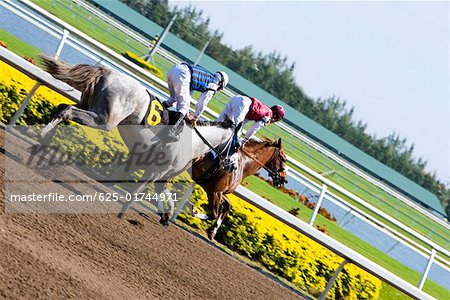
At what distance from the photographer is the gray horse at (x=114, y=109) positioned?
5309 millimetres

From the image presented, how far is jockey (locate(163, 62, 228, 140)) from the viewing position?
584 centimetres

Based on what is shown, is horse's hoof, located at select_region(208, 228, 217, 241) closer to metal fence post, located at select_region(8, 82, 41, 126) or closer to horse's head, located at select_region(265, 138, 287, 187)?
horse's head, located at select_region(265, 138, 287, 187)

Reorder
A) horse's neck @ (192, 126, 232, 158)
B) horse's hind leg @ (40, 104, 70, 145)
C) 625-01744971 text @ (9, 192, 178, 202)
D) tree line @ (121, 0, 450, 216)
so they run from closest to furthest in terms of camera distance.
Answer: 1. 625-01744971 text @ (9, 192, 178, 202)
2. horse's hind leg @ (40, 104, 70, 145)
3. horse's neck @ (192, 126, 232, 158)
4. tree line @ (121, 0, 450, 216)

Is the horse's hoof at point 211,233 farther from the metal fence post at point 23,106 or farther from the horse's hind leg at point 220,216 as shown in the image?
the metal fence post at point 23,106

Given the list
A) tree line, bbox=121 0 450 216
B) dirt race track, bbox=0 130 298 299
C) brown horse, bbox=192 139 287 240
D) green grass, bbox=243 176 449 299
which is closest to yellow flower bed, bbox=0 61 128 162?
dirt race track, bbox=0 130 298 299

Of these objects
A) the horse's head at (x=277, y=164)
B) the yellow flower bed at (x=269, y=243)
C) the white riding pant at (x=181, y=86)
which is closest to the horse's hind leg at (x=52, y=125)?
the white riding pant at (x=181, y=86)

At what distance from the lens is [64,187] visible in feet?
18.8

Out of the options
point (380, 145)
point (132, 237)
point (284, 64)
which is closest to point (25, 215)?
point (132, 237)

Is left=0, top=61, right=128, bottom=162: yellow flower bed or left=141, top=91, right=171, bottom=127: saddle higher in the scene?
left=141, top=91, right=171, bottom=127: saddle

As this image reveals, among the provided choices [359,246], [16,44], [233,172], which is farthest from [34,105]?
[359,246]

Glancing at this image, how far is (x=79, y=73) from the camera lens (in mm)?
5367

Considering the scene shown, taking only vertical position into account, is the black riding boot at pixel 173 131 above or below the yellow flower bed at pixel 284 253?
above

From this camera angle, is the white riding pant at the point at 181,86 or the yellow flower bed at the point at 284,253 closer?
the white riding pant at the point at 181,86

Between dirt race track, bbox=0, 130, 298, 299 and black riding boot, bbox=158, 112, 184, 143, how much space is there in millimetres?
744
